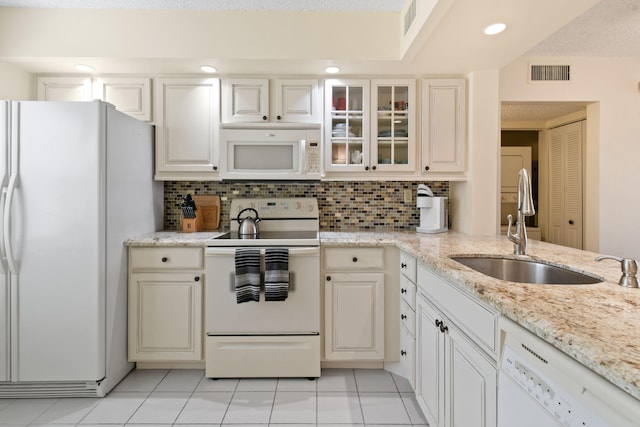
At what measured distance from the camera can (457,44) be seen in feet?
6.79

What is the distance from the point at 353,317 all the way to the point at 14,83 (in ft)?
9.40

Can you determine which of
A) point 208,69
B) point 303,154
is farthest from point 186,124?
point 303,154

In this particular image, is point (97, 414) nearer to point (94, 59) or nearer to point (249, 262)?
point (249, 262)

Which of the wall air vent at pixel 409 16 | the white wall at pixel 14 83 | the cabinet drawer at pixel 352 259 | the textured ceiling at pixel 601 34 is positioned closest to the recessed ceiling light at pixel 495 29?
the wall air vent at pixel 409 16

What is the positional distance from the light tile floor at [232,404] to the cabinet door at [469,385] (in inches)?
23.6

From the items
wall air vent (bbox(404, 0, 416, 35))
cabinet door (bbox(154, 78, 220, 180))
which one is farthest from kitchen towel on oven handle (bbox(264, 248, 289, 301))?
wall air vent (bbox(404, 0, 416, 35))

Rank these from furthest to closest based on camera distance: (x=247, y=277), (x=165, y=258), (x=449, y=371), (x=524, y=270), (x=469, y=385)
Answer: (x=165, y=258), (x=247, y=277), (x=524, y=270), (x=449, y=371), (x=469, y=385)

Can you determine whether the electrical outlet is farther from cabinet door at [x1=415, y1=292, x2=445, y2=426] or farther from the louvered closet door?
the louvered closet door

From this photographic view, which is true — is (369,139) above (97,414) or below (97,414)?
above

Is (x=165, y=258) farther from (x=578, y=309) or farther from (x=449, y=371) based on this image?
(x=578, y=309)

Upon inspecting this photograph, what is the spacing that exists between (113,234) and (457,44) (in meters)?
2.39

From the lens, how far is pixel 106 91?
99.9 inches

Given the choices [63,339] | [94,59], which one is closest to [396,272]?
[63,339]

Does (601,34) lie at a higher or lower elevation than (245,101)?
higher
